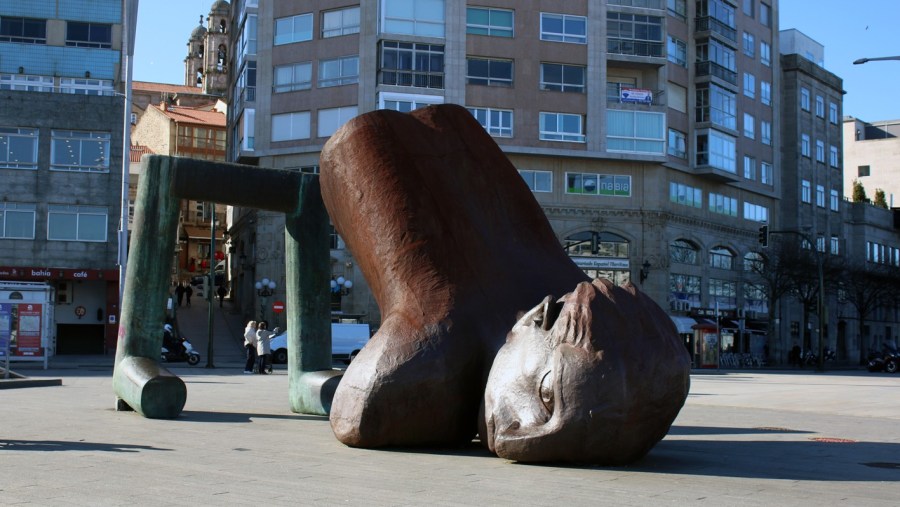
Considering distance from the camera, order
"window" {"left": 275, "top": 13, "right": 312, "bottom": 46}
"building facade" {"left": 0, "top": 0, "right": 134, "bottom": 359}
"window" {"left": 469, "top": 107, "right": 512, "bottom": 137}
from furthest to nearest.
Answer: "window" {"left": 275, "top": 13, "right": 312, "bottom": 46} < "window" {"left": 469, "top": 107, "right": 512, "bottom": 137} < "building facade" {"left": 0, "top": 0, "right": 134, "bottom": 359}

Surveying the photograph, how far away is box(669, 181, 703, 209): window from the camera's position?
55156mm

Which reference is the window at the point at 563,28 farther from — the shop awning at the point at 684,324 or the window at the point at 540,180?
the shop awning at the point at 684,324

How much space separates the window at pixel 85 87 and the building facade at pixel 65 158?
0.14 feet

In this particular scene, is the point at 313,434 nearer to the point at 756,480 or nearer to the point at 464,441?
the point at 464,441

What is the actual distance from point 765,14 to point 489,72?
22716 mm

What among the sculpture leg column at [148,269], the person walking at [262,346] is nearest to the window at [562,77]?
the person walking at [262,346]

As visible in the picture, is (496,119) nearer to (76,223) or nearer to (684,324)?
(684,324)

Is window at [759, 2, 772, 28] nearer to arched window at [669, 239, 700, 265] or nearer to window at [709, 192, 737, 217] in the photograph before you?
window at [709, 192, 737, 217]

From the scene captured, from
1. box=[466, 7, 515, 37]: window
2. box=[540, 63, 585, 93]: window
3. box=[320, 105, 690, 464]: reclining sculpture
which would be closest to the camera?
box=[320, 105, 690, 464]: reclining sculpture

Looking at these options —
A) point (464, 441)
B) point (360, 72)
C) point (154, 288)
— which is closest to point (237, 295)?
point (360, 72)

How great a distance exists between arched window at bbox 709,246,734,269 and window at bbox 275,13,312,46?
24528mm

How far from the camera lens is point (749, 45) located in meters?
63.1

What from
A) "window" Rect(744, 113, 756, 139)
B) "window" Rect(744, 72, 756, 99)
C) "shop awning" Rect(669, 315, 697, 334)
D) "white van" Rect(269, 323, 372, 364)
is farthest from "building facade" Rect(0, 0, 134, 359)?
"window" Rect(744, 72, 756, 99)

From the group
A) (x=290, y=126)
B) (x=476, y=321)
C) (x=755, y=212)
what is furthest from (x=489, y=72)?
(x=476, y=321)
